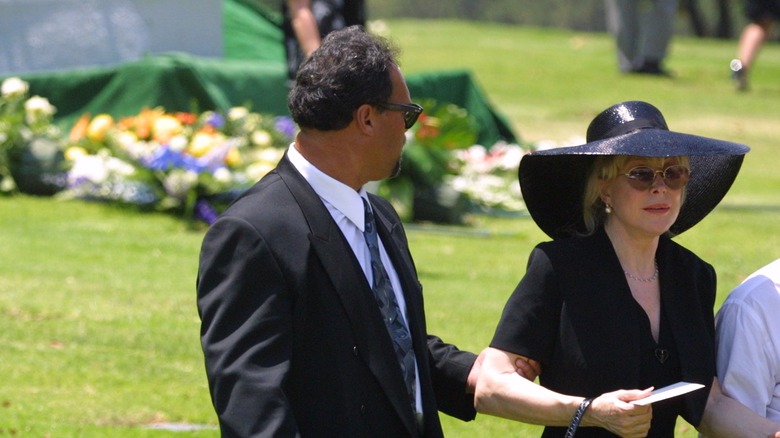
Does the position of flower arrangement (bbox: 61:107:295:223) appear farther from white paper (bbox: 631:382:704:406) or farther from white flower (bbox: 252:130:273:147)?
white paper (bbox: 631:382:704:406)

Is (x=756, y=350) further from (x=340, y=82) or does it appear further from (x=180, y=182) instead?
(x=180, y=182)

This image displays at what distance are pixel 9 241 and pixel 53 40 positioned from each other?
422 cm

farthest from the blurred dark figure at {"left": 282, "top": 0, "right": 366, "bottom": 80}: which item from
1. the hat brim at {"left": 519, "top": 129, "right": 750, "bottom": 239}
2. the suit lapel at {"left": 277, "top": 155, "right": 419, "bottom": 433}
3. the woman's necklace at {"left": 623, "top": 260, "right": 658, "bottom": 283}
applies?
the suit lapel at {"left": 277, "top": 155, "right": 419, "bottom": 433}

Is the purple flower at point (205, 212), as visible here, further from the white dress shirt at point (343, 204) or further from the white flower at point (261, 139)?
the white dress shirt at point (343, 204)

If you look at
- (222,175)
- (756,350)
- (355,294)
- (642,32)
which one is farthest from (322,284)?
(642,32)

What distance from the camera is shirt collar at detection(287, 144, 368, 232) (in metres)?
3.18

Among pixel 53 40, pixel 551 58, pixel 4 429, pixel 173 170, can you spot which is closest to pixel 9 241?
pixel 173 170

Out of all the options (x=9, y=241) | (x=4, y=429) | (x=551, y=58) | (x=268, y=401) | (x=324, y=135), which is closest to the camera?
(x=268, y=401)

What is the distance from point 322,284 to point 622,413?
73 centimetres

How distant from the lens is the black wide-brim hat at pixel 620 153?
3527mm

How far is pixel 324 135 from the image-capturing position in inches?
125

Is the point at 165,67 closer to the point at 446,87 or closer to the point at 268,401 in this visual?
the point at 446,87

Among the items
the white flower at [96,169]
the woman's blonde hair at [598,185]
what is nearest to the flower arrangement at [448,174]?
the white flower at [96,169]

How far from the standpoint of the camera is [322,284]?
3.07m
